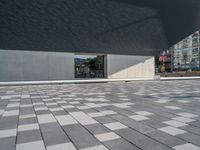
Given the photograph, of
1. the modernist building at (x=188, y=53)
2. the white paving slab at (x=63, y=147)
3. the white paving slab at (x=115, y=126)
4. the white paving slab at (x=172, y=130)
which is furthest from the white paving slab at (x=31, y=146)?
the modernist building at (x=188, y=53)

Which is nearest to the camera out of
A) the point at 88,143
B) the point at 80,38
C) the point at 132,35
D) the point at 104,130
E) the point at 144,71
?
the point at 88,143

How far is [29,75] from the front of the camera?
53.1 ft

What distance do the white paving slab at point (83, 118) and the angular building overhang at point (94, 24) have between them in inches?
358

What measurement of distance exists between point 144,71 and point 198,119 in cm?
1817

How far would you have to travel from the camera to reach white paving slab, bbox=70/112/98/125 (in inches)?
141

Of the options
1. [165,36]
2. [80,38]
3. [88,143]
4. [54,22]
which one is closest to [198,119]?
[88,143]

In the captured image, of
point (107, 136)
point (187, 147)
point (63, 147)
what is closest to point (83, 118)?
point (107, 136)

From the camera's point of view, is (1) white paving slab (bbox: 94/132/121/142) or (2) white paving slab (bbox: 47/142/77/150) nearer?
(2) white paving slab (bbox: 47/142/77/150)

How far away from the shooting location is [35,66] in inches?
644

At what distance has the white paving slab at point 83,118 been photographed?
141 inches

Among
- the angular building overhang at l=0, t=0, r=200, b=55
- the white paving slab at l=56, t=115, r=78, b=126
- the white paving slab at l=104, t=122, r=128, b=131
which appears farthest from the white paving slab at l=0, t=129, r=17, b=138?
the angular building overhang at l=0, t=0, r=200, b=55

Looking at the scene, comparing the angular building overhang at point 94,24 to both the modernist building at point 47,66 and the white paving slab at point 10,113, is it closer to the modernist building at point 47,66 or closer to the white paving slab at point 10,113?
the modernist building at point 47,66

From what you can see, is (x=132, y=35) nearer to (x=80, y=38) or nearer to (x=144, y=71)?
(x=80, y=38)

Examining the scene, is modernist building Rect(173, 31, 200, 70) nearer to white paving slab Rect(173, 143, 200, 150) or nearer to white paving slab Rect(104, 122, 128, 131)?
white paving slab Rect(104, 122, 128, 131)
